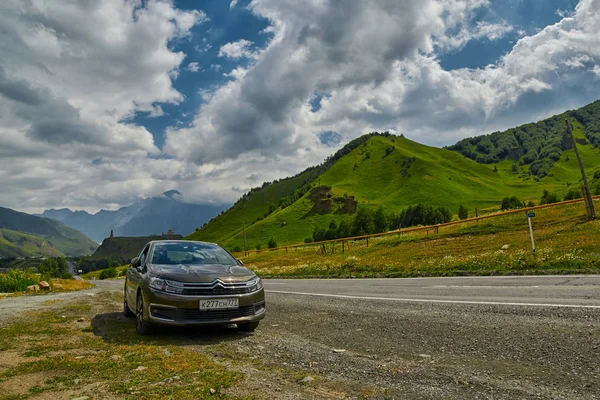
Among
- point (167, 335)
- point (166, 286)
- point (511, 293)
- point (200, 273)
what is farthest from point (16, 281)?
point (511, 293)

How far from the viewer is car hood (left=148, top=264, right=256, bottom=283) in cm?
695

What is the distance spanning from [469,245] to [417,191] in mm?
168951

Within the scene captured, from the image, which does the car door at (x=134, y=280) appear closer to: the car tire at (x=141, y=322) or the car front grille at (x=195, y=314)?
the car tire at (x=141, y=322)

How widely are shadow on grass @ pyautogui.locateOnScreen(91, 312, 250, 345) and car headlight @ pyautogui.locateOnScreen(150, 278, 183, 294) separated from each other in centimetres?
79

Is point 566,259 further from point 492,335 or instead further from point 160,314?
point 160,314

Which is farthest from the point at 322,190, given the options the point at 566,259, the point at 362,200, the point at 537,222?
the point at 566,259

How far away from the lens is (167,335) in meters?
7.23

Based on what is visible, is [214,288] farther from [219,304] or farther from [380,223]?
[380,223]

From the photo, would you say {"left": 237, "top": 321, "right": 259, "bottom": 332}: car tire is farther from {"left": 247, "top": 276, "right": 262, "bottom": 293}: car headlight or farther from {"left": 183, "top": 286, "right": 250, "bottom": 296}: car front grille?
{"left": 183, "top": 286, "right": 250, "bottom": 296}: car front grille

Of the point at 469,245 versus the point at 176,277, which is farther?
→ the point at 469,245

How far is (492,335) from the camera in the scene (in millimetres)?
5859

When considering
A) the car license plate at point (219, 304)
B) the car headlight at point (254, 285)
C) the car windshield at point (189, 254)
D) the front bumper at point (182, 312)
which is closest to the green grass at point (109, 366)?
the front bumper at point (182, 312)

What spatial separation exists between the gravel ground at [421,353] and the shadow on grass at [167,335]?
0.18ft

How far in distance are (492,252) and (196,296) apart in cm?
1930
